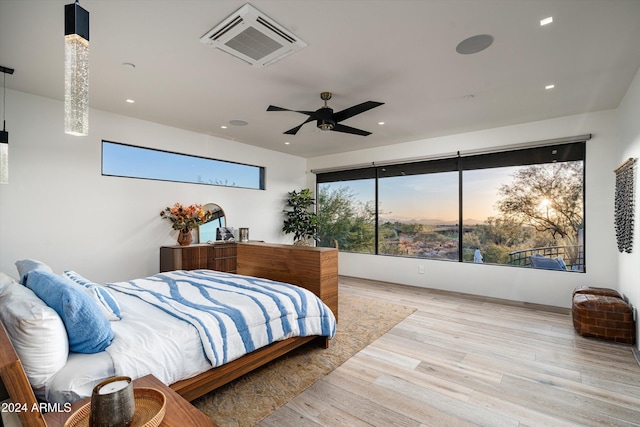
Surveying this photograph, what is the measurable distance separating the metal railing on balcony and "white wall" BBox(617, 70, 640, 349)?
533 mm

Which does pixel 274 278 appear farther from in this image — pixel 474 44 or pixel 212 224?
pixel 474 44

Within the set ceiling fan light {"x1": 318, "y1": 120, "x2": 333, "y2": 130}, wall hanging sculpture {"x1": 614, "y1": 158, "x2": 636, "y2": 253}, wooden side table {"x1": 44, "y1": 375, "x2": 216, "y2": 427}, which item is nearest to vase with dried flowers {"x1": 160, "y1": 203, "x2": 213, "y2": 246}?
ceiling fan light {"x1": 318, "y1": 120, "x2": 333, "y2": 130}

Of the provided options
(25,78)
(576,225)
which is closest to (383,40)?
(25,78)

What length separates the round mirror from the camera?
5.27 meters

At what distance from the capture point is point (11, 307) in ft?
4.73

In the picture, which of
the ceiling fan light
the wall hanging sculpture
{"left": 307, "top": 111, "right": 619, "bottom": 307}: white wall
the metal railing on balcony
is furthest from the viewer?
the metal railing on balcony

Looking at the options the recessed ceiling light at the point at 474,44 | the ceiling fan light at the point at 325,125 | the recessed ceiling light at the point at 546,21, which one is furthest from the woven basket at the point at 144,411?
the recessed ceiling light at the point at 546,21

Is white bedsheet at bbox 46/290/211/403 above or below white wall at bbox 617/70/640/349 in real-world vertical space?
below

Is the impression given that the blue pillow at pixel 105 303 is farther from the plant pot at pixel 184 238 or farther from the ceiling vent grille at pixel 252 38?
the plant pot at pixel 184 238

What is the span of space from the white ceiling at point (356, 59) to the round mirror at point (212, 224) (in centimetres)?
162

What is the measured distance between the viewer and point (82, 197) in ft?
13.2

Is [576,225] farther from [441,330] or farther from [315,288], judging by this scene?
[315,288]

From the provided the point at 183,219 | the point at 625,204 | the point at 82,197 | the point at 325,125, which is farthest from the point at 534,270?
the point at 82,197

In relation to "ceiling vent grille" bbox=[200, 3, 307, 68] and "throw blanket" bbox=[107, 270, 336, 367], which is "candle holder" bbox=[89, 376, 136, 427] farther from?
"ceiling vent grille" bbox=[200, 3, 307, 68]
